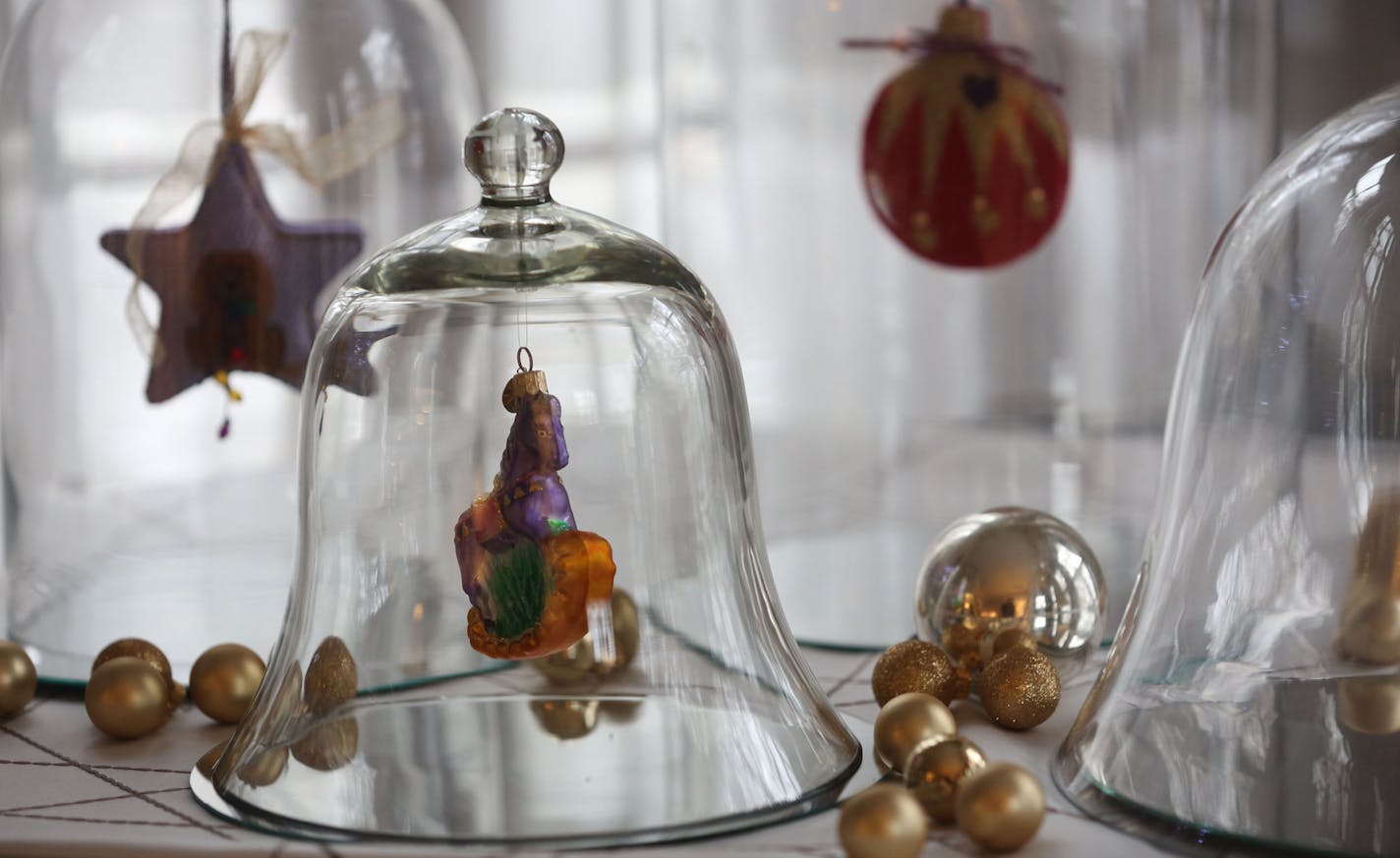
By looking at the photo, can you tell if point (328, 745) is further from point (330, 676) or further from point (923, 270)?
point (923, 270)

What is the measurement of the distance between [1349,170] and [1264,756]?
0.63ft

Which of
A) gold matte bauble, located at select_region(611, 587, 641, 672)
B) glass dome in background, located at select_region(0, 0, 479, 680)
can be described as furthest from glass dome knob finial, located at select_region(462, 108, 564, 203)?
glass dome in background, located at select_region(0, 0, 479, 680)

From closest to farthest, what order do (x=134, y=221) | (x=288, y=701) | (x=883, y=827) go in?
(x=883, y=827)
(x=288, y=701)
(x=134, y=221)

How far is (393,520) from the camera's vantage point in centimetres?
60

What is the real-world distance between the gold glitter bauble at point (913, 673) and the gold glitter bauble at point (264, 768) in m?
0.20

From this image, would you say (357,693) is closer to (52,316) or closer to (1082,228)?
(52,316)

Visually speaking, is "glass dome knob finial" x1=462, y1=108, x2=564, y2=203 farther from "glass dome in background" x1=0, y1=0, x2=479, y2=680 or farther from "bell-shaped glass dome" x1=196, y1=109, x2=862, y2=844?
"glass dome in background" x1=0, y1=0, x2=479, y2=680

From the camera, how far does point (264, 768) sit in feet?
1.91

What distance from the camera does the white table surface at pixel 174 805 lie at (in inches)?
→ 20.8

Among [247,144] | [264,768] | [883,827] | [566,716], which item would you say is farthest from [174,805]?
[247,144]

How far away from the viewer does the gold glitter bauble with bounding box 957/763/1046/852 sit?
0.52 meters

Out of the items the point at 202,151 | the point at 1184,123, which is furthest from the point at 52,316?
the point at 1184,123

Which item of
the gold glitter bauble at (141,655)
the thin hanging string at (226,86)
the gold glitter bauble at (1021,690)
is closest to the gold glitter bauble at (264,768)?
the gold glitter bauble at (141,655)

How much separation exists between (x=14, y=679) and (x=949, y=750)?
378 millimetres
